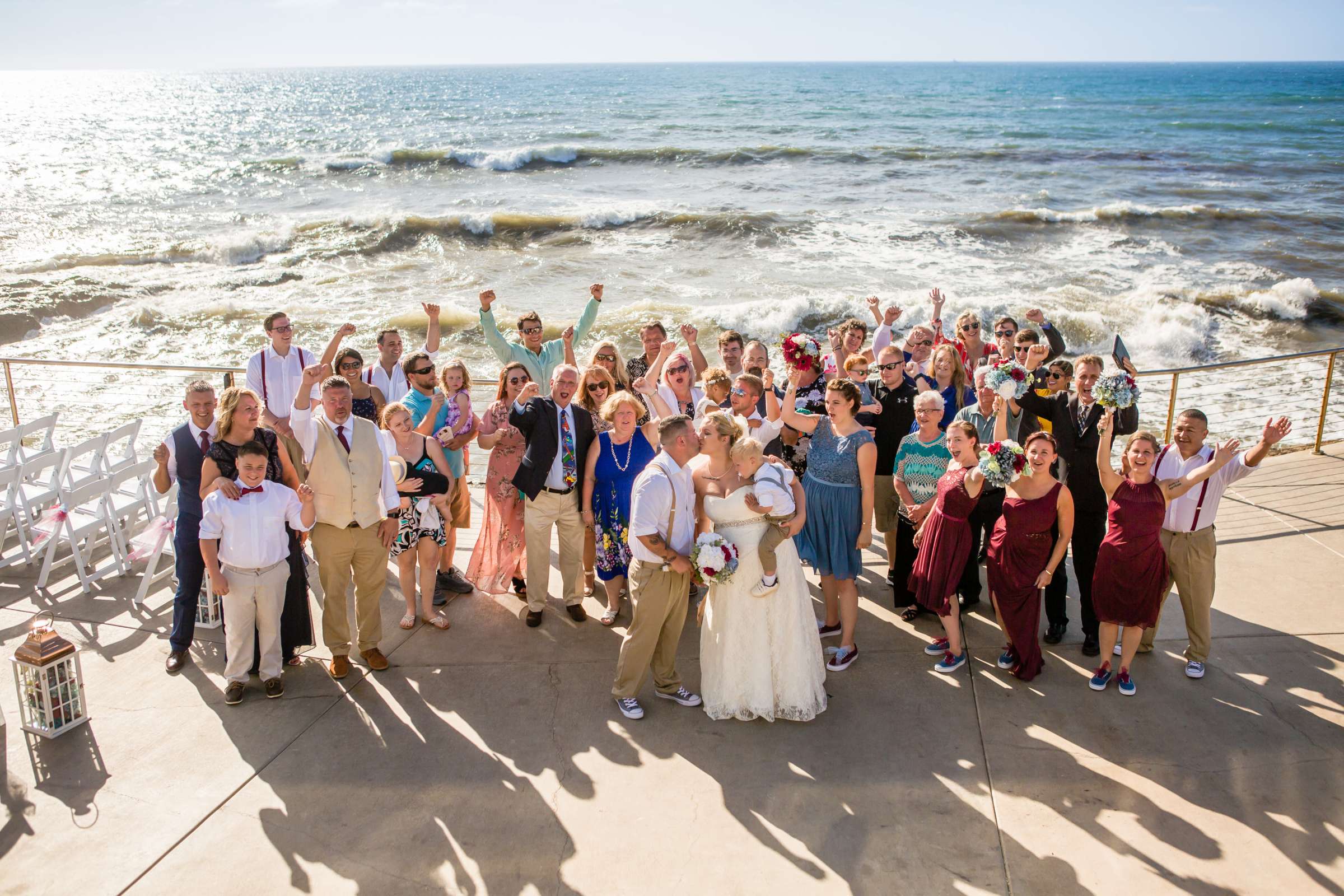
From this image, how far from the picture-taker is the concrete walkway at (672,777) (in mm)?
3871

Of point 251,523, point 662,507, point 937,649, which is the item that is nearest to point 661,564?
point 662,507

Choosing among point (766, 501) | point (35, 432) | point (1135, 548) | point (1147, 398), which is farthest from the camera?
point (1147, 398)

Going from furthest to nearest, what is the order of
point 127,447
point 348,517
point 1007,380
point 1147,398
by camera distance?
1. point 1147,398
2. point 127,447
3. point 1007,380
4. point 348,517

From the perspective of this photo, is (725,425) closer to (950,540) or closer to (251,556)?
(950,540)

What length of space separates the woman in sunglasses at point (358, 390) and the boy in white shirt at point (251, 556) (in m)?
1.09

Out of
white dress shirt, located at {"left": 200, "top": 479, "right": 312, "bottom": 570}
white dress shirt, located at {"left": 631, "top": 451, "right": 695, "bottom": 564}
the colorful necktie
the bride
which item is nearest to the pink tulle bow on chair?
white dress shirt, located at {"left": 200, "top": 479, "right": 312, "bottom": 570}

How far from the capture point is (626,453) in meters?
5.68

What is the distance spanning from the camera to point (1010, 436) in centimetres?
620

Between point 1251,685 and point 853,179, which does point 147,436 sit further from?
point 853,179

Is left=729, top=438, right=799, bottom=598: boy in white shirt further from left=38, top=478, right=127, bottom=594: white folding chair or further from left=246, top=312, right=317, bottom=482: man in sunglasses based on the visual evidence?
left=38, top=478, right=127, bottom=594: white folding chair

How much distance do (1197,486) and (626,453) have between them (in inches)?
129

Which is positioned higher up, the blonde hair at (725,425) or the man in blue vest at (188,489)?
the blonde hair at (725,425)

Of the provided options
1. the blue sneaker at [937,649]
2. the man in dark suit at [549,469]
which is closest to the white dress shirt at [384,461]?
the man in dark suit at [549,469]

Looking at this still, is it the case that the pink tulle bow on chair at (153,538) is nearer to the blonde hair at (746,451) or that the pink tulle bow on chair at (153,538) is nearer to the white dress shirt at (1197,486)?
the blonde hair at (746,451)
